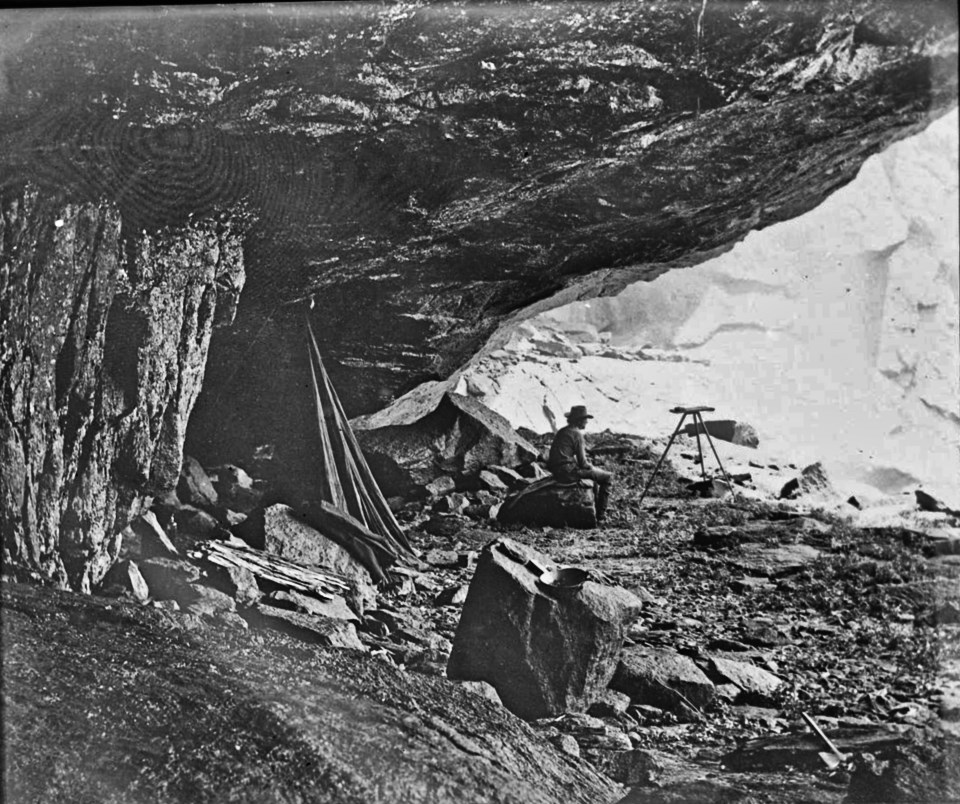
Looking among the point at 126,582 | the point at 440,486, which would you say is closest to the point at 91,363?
the point at 126,582

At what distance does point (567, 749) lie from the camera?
3.26 m

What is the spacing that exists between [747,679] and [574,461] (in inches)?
38.5

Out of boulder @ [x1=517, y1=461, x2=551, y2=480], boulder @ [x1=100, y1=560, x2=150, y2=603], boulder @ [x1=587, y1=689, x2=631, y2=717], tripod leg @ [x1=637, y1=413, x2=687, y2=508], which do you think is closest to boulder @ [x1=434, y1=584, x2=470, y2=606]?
boulder @ [x1=517, y1=461, x2=551, y2=480]

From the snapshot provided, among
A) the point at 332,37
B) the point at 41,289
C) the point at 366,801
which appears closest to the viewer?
the point at 366,801

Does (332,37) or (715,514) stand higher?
(332,37)

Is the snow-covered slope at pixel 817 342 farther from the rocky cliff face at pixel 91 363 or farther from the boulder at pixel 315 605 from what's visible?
the rocky cliff face at pixel 91 363

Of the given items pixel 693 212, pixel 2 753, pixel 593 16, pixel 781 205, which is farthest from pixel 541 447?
pixel 2 753

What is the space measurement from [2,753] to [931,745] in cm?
326

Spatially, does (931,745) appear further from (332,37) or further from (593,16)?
(332,37)

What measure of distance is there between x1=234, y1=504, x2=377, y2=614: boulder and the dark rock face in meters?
0.32

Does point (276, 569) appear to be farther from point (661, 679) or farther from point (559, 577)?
point (661, 679)

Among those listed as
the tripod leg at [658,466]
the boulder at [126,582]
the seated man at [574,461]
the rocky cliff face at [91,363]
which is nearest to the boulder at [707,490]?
the tripod leg at [658,466]

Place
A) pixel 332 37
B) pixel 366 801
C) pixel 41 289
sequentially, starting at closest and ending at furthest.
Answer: pixel 366 801
pixel 332 37
pixel 41 289

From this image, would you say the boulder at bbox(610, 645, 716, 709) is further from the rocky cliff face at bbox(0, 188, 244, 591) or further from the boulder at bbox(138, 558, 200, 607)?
the rocky cliff face at bbox(0, 188, 244, 591)
